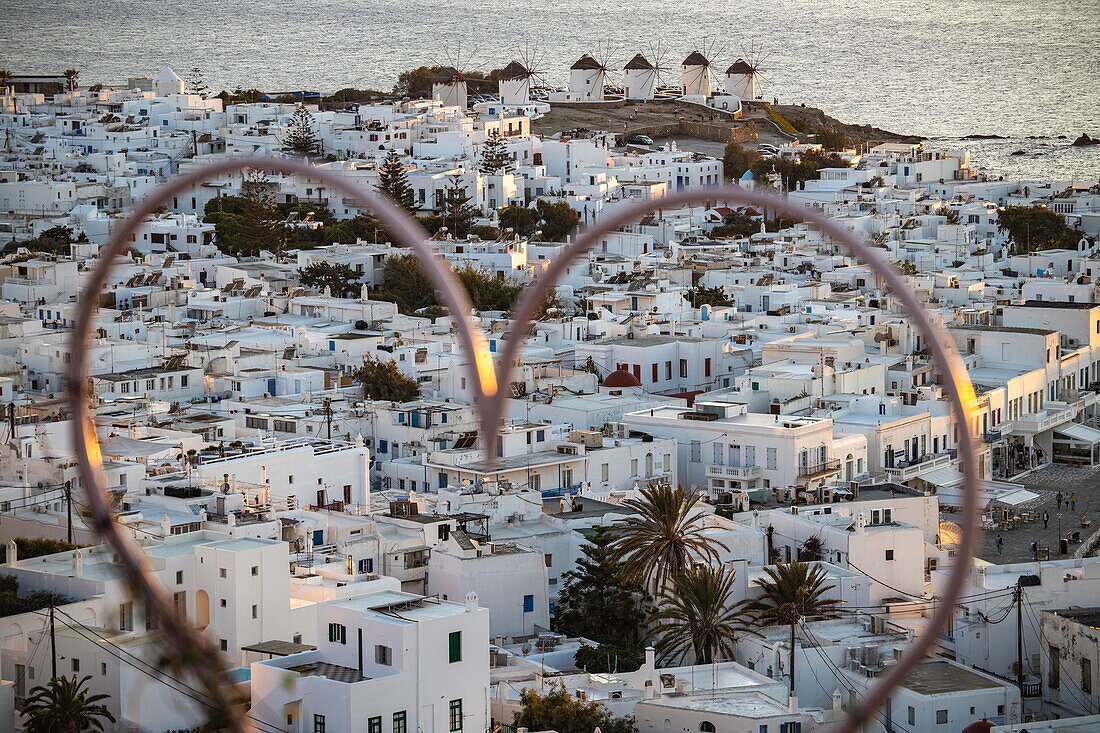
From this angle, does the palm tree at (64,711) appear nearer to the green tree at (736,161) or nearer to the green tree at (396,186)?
the green tree at (396,186)

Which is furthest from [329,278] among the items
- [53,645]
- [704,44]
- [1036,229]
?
[704,44]

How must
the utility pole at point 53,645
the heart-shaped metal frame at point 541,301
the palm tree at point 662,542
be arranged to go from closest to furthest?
the heart-shaped metal frame at point 541,301 → the utility pole at point 53,645 → the palm tree at point 662,542

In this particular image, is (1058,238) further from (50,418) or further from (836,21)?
(836,21)

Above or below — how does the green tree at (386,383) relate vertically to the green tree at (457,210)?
below

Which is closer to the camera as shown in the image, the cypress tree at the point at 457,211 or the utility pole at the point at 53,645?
the utility pole at the point at 53,645

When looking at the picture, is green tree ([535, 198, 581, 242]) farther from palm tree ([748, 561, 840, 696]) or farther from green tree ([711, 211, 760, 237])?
palm tree ([748, 561, 840, 696])

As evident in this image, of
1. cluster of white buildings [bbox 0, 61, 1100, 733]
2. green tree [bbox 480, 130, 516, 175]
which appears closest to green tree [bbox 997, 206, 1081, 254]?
cluster of white buildings [bbox 0, 61, 1100, 733]

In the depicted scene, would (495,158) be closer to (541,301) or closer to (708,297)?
(708,297)

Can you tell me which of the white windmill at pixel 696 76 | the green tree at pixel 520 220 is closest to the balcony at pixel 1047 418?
the green tree at pixel 520 220
